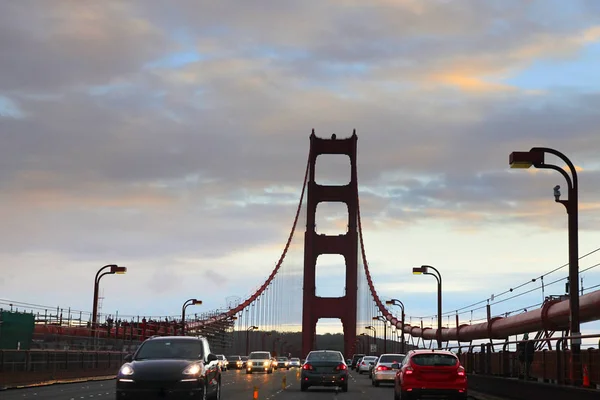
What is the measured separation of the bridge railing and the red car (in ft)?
6.88

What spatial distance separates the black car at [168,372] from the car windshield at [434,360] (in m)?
6.84

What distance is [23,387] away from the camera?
37.6 metres

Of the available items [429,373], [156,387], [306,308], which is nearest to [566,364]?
[429,373]

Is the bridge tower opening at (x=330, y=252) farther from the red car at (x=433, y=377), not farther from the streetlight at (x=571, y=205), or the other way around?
the streetlight at (x=571, y=205)

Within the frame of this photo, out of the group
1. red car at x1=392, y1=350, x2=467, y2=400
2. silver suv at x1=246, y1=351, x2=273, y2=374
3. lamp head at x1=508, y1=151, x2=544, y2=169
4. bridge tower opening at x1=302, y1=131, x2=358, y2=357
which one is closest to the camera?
lamp head at x1=508, y1=151, x2=544, y2=169

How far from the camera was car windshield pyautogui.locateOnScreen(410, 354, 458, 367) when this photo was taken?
1033 inches

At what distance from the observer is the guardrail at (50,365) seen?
37281 millimetres

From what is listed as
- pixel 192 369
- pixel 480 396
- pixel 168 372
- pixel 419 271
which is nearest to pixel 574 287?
pixel 192 369

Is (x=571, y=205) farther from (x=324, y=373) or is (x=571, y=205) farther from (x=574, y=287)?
(x=324, y=373)

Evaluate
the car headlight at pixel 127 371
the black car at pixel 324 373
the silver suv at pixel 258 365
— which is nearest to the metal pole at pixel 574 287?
the car headlight at pixel 127 371

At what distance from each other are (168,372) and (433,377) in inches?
339

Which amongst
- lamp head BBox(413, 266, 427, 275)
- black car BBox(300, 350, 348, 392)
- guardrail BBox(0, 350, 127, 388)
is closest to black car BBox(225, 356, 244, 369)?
guardrail BBox(0, 350, 127, 388)

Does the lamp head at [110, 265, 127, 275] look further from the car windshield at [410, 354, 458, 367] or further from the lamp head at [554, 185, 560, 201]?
the lamp head at [554, 185, 560, 201]

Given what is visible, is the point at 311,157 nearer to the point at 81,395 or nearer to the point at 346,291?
the point at 346,291
